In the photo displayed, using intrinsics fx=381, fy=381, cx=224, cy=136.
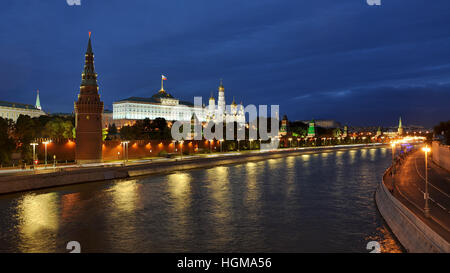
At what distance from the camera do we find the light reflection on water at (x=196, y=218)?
1808 centimetres

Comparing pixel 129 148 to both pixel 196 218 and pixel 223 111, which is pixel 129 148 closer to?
pixel 196 218

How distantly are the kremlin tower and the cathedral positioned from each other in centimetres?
9395

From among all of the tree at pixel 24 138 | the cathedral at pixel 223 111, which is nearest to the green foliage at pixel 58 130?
the tree at pixel 24 138

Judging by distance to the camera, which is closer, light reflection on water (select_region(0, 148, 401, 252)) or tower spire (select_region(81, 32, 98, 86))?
light reflection on water (select_region(0, 148, 401, 252))

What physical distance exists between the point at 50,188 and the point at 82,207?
9.90 m

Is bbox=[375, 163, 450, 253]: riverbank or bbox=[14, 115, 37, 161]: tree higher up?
bbox=[14, 115, 37, 161]: tree

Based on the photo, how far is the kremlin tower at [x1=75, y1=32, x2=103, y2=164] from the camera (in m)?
50.1

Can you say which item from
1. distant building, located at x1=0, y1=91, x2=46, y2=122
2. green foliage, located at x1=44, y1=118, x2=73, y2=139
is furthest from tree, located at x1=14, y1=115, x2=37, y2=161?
distant building, located at x1=0, y1=91, x2=46, y2=122

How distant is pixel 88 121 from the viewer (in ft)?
166

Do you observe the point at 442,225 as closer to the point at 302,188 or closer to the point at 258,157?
the point at 302,188

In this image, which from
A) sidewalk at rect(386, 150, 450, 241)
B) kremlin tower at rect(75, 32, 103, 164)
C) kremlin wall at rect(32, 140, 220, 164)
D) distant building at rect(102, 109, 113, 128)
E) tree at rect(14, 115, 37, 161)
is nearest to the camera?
sidewalk at rect(386, 150, 450, 241)

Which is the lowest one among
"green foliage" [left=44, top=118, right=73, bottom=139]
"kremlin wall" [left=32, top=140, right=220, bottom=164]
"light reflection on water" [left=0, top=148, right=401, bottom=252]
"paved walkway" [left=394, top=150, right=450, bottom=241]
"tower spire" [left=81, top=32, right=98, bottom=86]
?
"light reflection on water" [left=0, top=148, right=401, bottom=252]

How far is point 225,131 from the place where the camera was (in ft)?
293

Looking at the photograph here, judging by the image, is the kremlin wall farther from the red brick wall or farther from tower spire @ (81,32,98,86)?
tower spire @ (81,32,98,86)
